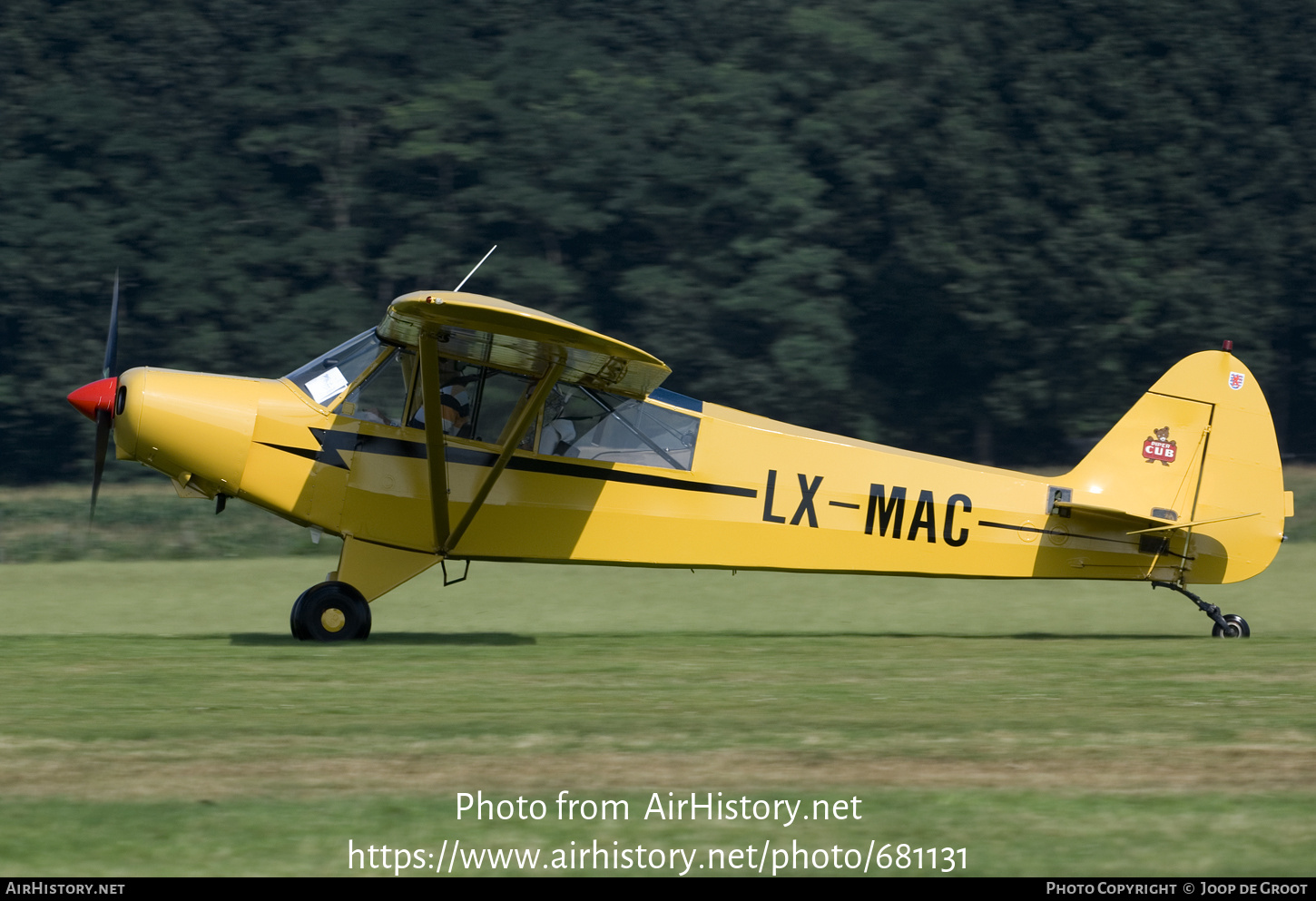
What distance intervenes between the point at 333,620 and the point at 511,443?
1.64m

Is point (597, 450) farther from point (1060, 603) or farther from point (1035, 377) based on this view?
point (1035, 377)

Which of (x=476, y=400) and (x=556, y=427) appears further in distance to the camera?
(x=556, y=427)

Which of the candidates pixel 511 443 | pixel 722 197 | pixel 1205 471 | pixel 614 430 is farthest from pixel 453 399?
pixel 722 197

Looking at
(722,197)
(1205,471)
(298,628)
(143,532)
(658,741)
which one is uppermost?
(722,197)

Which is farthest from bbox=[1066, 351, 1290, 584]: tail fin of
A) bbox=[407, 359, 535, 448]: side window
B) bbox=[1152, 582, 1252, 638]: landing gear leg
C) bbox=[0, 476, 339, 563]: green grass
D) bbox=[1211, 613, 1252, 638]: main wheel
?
bbox=[0, 476, 339, 563]: green grass

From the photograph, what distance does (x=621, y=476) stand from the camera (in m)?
9.48

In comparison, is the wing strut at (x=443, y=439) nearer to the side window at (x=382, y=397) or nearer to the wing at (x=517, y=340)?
the wing at (x=517, y=340)

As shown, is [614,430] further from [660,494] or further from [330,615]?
[330,615]

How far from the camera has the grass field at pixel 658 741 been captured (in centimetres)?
455

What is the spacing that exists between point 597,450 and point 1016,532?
10.00 feet

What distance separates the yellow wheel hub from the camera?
902 cm

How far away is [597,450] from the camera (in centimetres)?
950

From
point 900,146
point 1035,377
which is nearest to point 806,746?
point 1035,377

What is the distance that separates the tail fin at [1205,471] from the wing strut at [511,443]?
3925mm
